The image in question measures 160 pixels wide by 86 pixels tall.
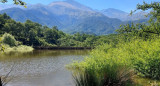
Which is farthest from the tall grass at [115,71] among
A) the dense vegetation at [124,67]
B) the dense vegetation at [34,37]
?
the dense vegetation at [34,37]

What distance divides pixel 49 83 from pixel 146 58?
309 inches

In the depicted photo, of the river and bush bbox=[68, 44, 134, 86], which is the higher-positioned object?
bush bbox=[68, 44, 134, 86]

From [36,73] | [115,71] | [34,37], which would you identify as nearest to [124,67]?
[115,71]

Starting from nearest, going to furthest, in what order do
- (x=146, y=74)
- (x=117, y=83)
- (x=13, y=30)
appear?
1. (x=117, y=83)
2. (x=146, y=74)
3. (x=13, y=30)

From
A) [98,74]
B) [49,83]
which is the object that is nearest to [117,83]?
[98,74]

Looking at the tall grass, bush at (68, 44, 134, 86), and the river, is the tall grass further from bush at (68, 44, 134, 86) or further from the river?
the river

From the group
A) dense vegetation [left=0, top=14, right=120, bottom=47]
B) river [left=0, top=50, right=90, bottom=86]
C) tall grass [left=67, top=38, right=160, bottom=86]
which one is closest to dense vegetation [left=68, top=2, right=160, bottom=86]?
tall grass [left=67, top=38, right=160, bottom=86]

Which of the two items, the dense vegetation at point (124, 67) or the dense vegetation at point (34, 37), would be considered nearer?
the dense vegetation at point (124, 67)

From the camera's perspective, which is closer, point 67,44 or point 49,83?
point 49,83

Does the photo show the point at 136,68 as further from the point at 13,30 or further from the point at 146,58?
the point at 13,30

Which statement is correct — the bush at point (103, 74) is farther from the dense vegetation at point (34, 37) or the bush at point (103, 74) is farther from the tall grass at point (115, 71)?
the dense vegetation at point (34, 37)

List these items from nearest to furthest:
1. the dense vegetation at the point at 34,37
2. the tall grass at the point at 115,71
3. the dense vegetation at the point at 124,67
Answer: the dense vegetation at the point at 124,67, the tall grass at the point at 115,71, the dense vegetation at the point at 34,37

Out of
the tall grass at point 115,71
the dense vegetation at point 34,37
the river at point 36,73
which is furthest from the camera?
the dense vegetation at point 34,37

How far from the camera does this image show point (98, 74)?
6648 mm
